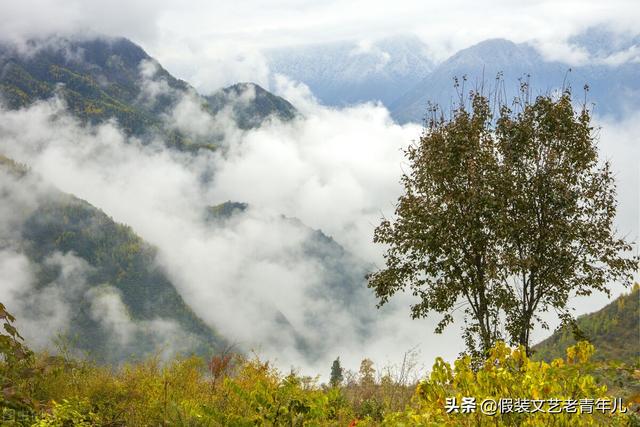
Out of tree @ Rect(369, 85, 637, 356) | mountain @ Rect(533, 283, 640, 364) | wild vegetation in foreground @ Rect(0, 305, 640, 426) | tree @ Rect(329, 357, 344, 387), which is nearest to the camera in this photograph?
wild vegetation in foreground @ Rect(0, 305, 640, 426)

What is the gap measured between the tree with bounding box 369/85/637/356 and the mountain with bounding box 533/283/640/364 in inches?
4128

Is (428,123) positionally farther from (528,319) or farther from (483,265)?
(528,319)

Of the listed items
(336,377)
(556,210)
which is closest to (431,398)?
(556,210)

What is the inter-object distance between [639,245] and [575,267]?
3.08 metres

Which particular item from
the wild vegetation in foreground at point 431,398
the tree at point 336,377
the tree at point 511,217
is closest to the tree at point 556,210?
the tree at point 511,217

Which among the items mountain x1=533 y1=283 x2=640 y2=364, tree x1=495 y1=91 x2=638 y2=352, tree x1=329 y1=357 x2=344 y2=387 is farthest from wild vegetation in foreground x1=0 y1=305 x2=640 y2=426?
mountain x1=533 y1=283 x2=640 y2=364

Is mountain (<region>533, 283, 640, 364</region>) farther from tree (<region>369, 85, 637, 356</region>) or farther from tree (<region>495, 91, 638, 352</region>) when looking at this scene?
tree (<region>369, 85, 637, 356</region>)

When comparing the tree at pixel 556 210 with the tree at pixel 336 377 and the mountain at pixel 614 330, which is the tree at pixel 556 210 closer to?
the tree at pixel 336 377

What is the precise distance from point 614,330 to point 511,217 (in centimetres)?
13960

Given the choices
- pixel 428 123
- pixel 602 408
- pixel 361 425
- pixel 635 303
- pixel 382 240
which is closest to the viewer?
pixel 602 408

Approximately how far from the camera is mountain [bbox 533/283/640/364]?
113 metres

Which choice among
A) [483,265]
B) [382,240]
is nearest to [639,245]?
[483,265]

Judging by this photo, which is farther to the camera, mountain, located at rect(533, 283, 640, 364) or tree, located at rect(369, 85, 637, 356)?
mountain, located at rect(533, 283, 640, 364)

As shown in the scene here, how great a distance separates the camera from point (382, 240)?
15117mm
